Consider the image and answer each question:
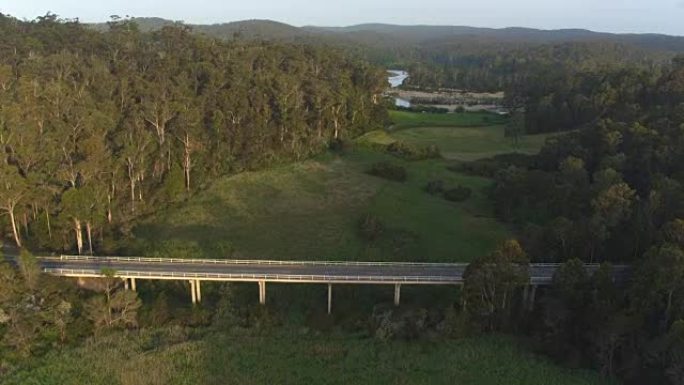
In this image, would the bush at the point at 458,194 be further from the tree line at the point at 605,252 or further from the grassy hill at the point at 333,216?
the tree line at the point at 605,252

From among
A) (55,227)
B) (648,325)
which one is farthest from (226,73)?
(648,325)

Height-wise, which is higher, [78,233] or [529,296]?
[78,233]

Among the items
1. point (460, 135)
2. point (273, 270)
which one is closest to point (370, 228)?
point (273, 270)

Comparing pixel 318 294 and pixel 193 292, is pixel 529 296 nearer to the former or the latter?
pixel 318 294

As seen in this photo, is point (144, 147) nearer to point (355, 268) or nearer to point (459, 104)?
point (355, 268)

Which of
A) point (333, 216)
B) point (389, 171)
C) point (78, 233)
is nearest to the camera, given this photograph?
point (78, 233)

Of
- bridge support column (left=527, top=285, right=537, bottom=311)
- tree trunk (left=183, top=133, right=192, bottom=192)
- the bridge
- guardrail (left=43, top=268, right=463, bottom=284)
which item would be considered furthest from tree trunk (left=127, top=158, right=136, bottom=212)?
bridge support column (left=527, top=285, right=537, bottom=311)

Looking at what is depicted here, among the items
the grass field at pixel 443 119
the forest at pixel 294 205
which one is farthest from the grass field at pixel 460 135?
the forest at pixel 294 205
